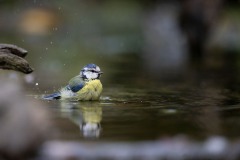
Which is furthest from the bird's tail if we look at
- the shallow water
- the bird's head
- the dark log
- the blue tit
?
the dark log

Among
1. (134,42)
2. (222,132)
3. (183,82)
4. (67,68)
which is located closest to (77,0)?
(134,42)

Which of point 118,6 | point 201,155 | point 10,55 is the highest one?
point 118,6

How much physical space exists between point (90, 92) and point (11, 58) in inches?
42.7

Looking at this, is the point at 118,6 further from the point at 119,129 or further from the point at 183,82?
the point at 119,129

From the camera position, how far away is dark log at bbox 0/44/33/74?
6608mm

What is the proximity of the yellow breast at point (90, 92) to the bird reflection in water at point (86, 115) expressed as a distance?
0.12 meters

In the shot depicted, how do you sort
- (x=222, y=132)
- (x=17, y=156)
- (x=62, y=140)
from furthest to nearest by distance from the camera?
(x=222, y=132), (x=62, y=140), (x=17, y=156)

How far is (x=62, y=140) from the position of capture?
5.07 meters

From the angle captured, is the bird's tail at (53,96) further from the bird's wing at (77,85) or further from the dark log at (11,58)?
the dark log at (11,58)

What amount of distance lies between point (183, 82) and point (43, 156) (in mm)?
4868

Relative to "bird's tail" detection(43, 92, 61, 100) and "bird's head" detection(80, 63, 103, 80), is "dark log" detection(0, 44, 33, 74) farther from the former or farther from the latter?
"bird's head" detection(80, 63, 103, 80)

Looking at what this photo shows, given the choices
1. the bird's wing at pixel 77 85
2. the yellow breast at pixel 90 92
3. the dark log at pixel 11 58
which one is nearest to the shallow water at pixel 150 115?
the yellow breast at pixel 90 92

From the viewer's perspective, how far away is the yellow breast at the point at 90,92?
288 inches

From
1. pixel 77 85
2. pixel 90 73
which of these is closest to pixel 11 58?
pixel 77 85
